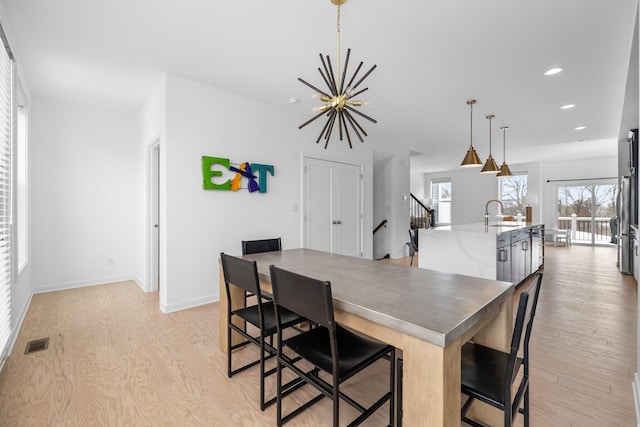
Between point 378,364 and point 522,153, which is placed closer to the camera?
point 378,364

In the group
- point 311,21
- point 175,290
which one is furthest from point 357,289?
point 175,290

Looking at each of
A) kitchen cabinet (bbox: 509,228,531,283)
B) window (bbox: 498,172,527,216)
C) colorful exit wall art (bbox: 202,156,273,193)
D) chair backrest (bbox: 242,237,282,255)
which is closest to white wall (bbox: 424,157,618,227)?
window (bbox: 498,172,527,216)

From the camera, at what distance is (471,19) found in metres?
2.38

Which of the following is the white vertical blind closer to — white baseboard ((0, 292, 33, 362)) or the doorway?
white baseboard ((0, 292, 33, 362))

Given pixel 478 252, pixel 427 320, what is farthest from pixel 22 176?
pixel 478 252

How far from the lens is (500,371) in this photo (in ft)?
4.42

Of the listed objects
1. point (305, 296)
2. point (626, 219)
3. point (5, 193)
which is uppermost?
point (5, 193)

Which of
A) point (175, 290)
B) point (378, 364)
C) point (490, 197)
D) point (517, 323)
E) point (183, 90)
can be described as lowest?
point (378, 364)

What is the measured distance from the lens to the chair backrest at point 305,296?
1298mm

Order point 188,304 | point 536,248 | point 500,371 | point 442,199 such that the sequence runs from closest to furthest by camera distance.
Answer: point 500,371, point 188,304, point 536,248, point 442,199

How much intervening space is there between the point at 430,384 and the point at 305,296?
0.60 meters

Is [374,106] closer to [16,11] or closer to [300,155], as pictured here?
[300,155]

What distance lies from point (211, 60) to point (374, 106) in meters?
2.36

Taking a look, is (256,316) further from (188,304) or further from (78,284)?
(78,284)
